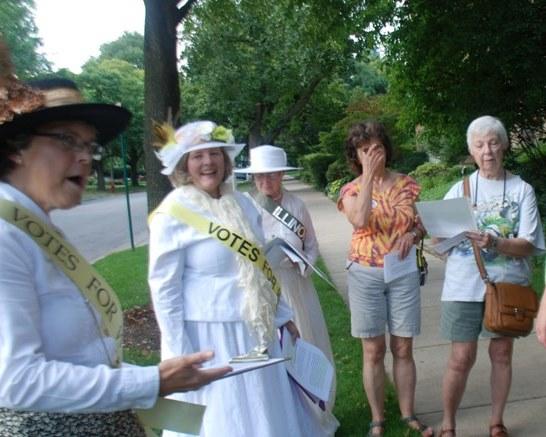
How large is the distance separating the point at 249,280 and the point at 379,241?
1.15 m

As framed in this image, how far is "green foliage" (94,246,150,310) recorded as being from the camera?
8.11 metres

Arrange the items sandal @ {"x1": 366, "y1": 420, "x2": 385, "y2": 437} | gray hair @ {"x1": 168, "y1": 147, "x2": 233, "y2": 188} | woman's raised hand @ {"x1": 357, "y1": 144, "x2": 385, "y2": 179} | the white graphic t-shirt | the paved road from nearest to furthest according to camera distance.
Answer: gray hair @ {"x1": 168, "y1": 147, "x2": 233, "y2": 188} → the white graphic t-shirt → woman's raised hand @ {"x1": 357, "y1": 144, "x2": 385, "y2": 179} → sandal @ {"x1": 366, "y1": 420, "x2": 385, "y2": 437} → the paved road

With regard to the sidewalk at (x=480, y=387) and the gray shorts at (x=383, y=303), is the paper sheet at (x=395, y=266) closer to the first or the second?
the gray shorts at (x=383, y=303)

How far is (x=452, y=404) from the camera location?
12.3 ft

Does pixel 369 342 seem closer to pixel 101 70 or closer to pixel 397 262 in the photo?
pixel 397 262

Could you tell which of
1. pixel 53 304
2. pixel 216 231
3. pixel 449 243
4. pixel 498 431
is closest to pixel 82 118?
pixel 53 304

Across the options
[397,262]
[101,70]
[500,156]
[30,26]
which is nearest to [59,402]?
[397,262]

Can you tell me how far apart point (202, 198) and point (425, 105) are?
26.6ft

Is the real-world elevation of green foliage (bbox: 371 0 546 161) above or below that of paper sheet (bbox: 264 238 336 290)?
above

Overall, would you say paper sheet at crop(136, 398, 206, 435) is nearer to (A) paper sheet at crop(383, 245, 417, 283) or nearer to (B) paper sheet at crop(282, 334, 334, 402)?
(B) paper sheet at crop(282, 334, 334, 402)

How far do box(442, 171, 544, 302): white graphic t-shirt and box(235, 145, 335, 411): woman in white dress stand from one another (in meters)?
0.98

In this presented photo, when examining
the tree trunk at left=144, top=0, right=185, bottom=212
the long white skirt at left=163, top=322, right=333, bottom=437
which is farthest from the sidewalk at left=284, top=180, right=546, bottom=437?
the tree trunk at left=144, top=0, right=185, bottom=212

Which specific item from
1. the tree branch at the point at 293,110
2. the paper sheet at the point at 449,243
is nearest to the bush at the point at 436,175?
the tree branch at the point at 293,110

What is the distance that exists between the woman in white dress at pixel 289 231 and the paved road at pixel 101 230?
8.02 meters
